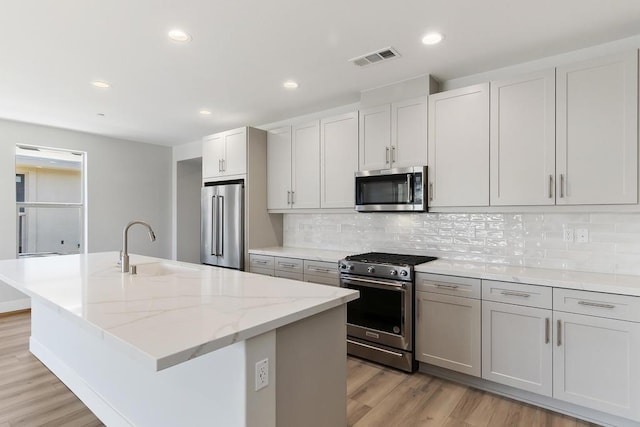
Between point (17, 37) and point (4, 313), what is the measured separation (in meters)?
3.96

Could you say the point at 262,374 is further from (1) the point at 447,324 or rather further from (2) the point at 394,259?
(2) the point at 394,259

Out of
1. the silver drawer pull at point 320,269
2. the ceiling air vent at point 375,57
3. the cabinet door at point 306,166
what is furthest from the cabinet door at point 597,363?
the cabinet door at point 306,166

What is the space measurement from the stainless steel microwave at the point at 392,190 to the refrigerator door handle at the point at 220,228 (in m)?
1.85

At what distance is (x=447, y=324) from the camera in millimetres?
2754

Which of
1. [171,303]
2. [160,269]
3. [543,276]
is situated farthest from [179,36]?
[543,276]

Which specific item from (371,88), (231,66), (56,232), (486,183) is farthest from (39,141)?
(486,183)

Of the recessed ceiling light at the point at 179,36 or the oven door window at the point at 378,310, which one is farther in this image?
the oven door window at the point at 378,310

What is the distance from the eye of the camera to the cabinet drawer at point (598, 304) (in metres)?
2.07

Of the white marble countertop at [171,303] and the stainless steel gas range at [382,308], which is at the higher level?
the white marble countertop at [171,303]

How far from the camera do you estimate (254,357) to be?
1362 millimetres

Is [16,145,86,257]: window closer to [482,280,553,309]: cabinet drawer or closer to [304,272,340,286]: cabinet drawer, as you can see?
[304,272,340,286]: cabinet drawer

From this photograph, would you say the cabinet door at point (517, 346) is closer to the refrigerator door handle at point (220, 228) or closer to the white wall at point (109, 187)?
the refrigerator door handle at point (220, 228)

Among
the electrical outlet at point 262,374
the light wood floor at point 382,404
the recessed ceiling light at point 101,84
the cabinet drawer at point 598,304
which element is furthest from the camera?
the recessed ceiling light at point 101,84

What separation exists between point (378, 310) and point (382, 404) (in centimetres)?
81
